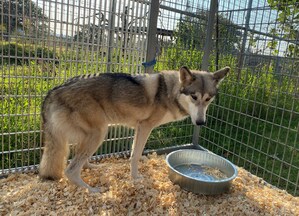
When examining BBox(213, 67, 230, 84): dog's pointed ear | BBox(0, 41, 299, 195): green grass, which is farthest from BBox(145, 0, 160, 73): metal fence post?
BBox(213, 67, 230, 84): dog's pointed ear

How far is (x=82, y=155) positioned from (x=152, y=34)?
6.27ft

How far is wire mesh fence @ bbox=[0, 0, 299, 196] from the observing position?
2.84 meters

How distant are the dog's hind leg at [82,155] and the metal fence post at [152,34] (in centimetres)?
133

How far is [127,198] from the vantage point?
2621mm

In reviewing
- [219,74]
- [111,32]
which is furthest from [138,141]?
[111,32]

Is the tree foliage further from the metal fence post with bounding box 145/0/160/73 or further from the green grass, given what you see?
the metal fence post with bounding box 145/0/160/73

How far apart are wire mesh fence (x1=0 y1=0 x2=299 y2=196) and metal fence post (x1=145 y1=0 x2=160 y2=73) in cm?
2

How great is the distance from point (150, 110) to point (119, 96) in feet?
1.37

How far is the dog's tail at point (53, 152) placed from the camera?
2.69 m

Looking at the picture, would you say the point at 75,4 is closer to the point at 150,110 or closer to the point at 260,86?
the point at 150,110

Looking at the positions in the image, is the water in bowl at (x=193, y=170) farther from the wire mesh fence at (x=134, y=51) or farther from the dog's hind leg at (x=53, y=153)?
the dog's hind leg at (x=53, y=153)

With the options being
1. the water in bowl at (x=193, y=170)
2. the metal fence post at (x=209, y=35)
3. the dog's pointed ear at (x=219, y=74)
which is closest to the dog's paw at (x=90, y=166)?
the water in bowl at (x=193, y=170)

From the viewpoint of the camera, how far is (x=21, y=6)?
2678mm

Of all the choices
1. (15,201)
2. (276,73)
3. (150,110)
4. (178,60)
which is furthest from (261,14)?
(15,201)
